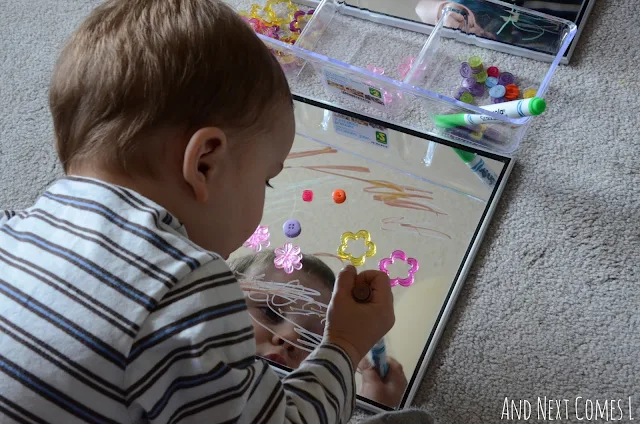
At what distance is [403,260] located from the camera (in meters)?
0.73

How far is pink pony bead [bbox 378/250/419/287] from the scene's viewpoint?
0.72 meters

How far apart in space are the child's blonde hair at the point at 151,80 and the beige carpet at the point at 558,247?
1.20 feet

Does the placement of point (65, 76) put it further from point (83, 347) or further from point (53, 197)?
point (83, 347)

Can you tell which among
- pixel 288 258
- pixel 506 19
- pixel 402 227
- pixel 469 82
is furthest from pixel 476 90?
pixel 288 258

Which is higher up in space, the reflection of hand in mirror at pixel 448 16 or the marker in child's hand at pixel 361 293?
the reflection of hand in mirror at pixel 448 16

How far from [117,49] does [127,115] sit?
0.16 ft

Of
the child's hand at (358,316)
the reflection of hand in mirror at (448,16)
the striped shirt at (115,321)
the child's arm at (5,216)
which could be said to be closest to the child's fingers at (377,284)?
the child's hand at (358,316)

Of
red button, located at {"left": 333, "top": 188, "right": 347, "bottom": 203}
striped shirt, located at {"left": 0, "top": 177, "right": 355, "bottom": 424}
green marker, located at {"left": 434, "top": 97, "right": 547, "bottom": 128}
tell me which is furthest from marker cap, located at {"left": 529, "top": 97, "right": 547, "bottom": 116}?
striped shirt, located at {"left": 0, "top": 177, "right": 355, "bottom": 424}

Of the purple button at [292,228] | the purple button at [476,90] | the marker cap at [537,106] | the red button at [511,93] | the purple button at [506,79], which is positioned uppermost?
the marker cap at [537,106]

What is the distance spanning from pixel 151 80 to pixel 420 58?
52 centimetres

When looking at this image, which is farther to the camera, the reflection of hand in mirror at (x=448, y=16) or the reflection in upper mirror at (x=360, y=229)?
the reflection of hand in mirror at (x=448, y=16)

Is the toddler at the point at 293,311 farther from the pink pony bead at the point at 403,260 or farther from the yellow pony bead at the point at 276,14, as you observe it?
the yellow pony bead at the point at 276,14

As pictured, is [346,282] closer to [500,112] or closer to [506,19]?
[500,112]

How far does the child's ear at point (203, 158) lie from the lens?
409mm
